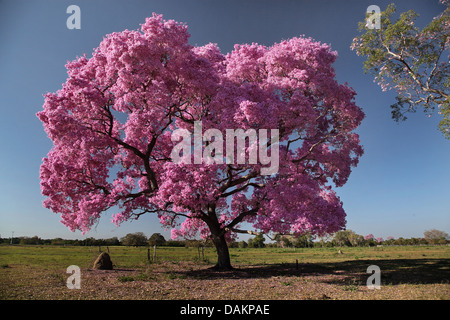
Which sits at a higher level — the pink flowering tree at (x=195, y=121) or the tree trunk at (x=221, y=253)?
the pink flowering tree at (x=195, y=121)

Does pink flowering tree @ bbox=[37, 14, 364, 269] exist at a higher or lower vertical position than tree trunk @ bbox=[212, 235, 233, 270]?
higher

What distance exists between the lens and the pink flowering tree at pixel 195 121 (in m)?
16.1

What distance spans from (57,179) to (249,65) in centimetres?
1481

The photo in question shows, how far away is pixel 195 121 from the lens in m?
18.2

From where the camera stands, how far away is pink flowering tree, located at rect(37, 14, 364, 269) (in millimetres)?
16141

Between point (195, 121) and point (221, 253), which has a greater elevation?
point (195, 121)

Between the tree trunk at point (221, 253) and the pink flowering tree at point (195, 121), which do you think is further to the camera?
the tree trunk at point (221, 253)

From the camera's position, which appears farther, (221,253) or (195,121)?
Result: (221,253)

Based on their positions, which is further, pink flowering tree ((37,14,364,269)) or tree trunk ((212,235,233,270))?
tree trunk ((212,235,233,270))

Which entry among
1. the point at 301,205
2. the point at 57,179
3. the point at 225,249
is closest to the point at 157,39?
the point at 57,179
